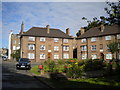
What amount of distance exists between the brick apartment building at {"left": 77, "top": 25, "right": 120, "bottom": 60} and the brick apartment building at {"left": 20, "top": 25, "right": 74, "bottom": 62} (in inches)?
190

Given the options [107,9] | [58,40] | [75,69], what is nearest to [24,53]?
[58,40]

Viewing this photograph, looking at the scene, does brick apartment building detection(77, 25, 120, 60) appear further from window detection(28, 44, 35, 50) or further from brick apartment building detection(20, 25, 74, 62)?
window detection(28, 44, 35, 50)

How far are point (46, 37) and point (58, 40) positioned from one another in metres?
4.33

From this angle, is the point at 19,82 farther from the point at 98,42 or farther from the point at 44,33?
the point at 44,33

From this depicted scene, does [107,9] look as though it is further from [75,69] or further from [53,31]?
[53,31]

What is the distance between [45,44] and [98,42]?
17063mm

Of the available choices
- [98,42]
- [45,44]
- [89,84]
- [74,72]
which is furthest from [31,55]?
[89,84]

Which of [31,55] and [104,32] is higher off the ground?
[104,32]

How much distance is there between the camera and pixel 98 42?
4384 centimetres

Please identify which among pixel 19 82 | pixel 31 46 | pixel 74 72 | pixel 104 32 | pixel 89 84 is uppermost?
pixel 104 32

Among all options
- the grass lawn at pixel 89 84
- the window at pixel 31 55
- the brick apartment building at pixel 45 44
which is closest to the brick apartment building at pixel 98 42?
the brick apartment building at pixel 45 44

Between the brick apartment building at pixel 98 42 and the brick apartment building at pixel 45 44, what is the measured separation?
4.83 metres

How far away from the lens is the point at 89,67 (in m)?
17.6

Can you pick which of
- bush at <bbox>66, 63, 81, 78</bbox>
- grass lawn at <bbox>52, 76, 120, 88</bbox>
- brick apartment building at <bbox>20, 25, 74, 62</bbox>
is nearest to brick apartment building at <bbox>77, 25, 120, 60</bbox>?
brick apartment building at <bbox>20, 25, 74, 62</bbox>
